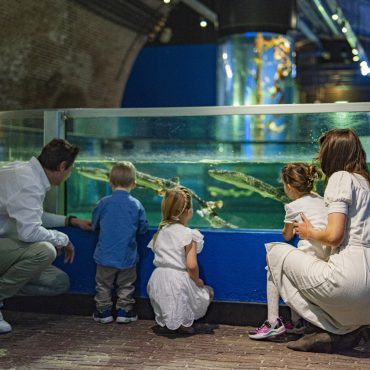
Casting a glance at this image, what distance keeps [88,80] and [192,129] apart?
8258 millimetres

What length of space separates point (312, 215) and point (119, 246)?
1.38m

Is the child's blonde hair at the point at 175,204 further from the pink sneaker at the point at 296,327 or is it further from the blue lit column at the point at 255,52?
the blue lit column at the point at 255,52

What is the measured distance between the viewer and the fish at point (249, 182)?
5.61m

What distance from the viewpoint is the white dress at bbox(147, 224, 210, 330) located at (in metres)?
4.50

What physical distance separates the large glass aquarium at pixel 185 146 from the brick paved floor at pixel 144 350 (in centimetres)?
118

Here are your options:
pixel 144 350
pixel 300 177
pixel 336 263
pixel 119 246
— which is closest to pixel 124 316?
pixel 119 246

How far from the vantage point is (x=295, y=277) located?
401 cm

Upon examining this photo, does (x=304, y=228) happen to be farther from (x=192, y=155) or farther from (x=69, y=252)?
(x=192, y=155)

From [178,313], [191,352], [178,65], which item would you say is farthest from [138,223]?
[178,65]

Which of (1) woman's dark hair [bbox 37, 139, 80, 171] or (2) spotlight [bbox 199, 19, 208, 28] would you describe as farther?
(2) spotlight [bbox 199, 19, 208, 28]

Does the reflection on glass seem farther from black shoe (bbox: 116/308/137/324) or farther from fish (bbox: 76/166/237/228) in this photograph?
black shoe (bbox: 116/308/137/324)

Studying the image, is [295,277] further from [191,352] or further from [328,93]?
[328,93]

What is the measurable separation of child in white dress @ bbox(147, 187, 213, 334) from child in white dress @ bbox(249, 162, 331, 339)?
0.45 meters

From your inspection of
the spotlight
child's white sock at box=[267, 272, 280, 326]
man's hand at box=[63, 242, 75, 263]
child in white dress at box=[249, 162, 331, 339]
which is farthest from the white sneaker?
the spotlight
